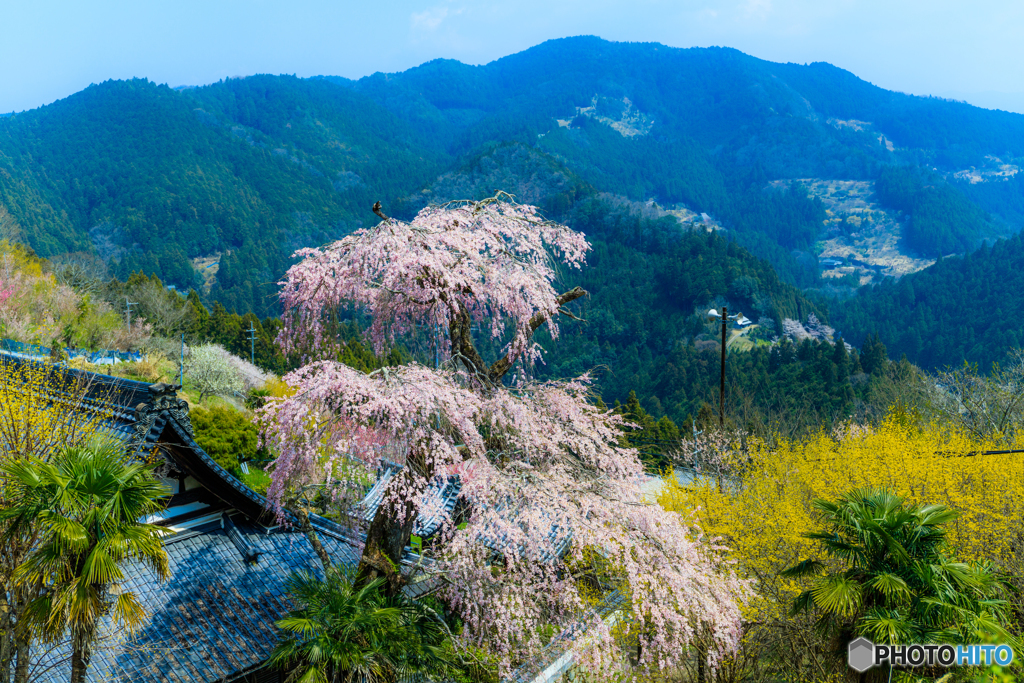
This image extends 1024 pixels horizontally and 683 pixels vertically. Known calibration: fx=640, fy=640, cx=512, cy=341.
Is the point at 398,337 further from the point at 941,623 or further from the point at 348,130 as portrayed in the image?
the point at 348,130

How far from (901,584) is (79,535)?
8679 mm

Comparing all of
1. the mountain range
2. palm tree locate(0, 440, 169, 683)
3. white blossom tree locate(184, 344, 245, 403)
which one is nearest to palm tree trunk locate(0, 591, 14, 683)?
palm tree locate(0, 440, 169, 683)

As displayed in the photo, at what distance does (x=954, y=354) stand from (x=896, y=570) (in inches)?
3743

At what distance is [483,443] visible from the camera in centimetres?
886

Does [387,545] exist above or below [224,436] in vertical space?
above

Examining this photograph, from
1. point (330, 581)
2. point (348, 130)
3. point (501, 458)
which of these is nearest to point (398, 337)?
point (501, 458)

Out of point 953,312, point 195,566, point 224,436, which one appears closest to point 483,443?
point 195,566

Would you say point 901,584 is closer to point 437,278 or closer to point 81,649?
point 437,278

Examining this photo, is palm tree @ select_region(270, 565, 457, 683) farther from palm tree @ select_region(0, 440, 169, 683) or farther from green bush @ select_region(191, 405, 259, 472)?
green bush @ select_region(191, 405, 259, 472)

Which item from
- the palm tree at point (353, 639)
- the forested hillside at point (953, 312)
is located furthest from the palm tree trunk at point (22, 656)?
the forested hillside at point (953, 312)

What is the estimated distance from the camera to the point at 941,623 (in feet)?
23.8

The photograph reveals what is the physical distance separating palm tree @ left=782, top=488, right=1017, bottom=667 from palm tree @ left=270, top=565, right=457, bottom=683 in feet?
16.9

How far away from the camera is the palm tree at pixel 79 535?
19.8 ft

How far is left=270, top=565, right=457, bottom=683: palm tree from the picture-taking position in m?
7.53
